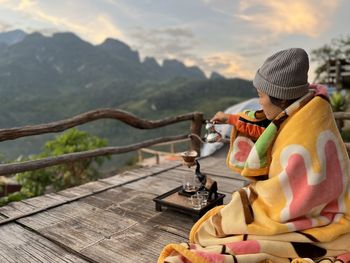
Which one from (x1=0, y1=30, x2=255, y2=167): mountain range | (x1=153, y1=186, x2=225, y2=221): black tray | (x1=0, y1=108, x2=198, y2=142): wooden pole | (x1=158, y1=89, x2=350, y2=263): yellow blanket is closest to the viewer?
(x1=158, y1=89, x2=350, y2=263): yellow blanket

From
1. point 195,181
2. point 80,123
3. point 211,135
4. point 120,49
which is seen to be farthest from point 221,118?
point 120,49

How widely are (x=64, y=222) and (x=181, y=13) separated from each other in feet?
27.5

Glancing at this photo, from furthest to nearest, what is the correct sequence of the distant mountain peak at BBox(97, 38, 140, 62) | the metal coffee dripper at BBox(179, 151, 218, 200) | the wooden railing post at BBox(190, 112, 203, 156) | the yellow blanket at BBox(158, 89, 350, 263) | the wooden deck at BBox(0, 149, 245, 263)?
the distant mountain peak at BBox(97, 38, 140, 62)
the wooden railing post at BBox(190, 112, 203, 156)
the metal coffee dripper at BBox(179, 151, 218, 200)
the wooden deck at BBox(0, 149, 245, 263)
the yellow blanket at BBox(158, 89, 350, 263)

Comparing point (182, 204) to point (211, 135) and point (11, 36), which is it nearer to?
point (211, 135)

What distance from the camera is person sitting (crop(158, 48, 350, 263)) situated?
136 cm

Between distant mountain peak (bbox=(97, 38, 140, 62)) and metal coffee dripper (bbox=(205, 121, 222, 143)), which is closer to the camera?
metal coffee dripper (bbox=(205, 121, 222, 143))

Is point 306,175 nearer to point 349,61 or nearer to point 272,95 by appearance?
point 272,95

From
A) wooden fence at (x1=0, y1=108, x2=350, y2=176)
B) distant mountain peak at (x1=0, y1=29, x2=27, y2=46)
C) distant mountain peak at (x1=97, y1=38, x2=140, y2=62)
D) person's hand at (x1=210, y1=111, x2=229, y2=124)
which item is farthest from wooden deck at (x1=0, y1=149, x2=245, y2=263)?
distant mountain peak at (x1=0, y1=29, x2=27, y2=46)

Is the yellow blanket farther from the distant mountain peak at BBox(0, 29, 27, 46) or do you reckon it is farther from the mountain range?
the distant mountain peak at BBox(0, 29, 27, 46)

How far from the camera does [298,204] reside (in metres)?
1.36

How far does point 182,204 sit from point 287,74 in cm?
131

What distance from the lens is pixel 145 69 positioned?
113875 millimetres

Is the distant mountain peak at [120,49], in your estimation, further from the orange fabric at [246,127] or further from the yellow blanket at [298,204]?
the yellow blanket at [298,204]

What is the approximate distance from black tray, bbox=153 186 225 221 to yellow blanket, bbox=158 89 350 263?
72 cm
